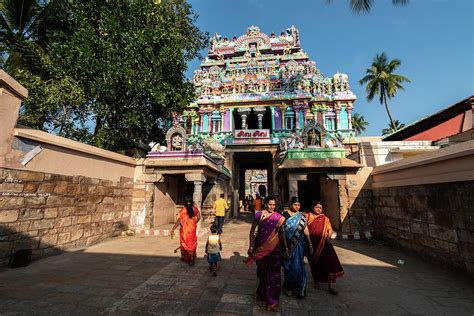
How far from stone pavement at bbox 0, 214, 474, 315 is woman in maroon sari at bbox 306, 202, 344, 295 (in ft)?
0.76

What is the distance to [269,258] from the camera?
3.12m

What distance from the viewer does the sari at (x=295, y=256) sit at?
10.9ft

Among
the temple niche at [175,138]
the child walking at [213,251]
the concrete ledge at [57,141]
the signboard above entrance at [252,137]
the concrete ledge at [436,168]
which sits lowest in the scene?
the child walking at [213,251]

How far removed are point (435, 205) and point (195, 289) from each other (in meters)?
5.37

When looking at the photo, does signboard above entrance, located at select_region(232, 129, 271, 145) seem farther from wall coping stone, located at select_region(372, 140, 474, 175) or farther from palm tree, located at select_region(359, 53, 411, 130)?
palm tree, located at select_region(359, 53, 411, 130)

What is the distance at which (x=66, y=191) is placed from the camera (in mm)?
5734

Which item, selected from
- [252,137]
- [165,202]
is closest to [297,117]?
[252,137]

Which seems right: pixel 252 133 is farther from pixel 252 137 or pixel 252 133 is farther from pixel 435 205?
pixel 435 205

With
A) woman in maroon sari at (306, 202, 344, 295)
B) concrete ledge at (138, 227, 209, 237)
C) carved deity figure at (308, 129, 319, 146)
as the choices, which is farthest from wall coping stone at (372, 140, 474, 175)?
concrete ledge at (138, 227, 209, 237)

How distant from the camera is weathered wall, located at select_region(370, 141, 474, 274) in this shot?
13.1 feet

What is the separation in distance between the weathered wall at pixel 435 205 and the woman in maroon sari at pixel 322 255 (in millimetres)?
2665

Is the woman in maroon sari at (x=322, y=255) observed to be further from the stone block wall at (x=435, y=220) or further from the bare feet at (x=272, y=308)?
the stone block wall at (x=435, y=220)

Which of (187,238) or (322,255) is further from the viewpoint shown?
(187,238)

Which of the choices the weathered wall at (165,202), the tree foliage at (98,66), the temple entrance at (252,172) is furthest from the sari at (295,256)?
the temple entrance at (252,172)
